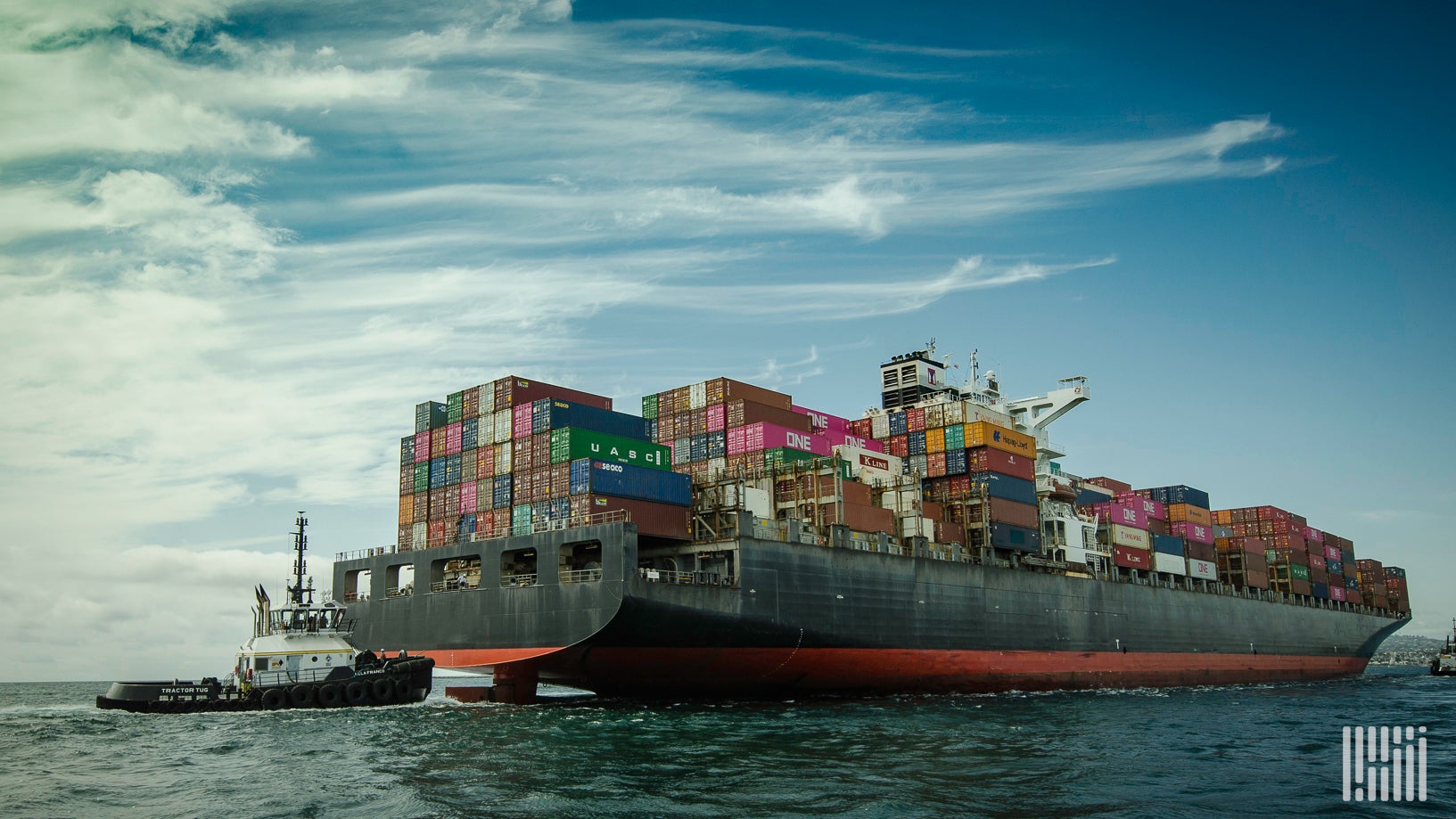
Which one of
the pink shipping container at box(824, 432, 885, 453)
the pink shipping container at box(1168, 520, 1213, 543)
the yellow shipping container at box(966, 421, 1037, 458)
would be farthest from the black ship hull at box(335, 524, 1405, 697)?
the pink shipping container at box(1168, 520, 1213, 543)

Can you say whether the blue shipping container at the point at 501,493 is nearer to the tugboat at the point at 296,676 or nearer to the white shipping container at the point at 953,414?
the tugboat at the point at 296,676

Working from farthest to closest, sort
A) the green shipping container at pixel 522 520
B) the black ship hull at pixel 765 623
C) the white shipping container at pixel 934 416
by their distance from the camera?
the white shipping container at pixel 934 416 → the green shipping container at pixel 522 520 → the black ship hull at pixel 765 623

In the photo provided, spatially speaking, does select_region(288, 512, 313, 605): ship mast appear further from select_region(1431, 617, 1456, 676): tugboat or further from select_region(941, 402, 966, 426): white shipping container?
select_region(1431, 617, 1456, 676): tugboat

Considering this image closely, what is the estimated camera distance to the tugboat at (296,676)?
31.9 metres

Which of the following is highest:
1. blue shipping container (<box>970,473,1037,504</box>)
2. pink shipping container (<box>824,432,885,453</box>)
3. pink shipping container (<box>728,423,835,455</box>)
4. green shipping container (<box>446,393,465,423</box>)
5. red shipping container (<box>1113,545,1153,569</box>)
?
green shipping container (<box>446,393,465,423</box>)

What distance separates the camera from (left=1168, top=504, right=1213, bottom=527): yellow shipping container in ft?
214

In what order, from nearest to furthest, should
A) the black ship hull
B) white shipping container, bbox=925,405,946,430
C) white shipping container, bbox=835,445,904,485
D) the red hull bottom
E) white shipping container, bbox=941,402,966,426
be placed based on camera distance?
1. the black ship hull
2. the red hull bottom
3. white shipping container, bbox=835,445,904,485
4. white shipping container, bbox=941,402,966,426
5. white shipping container, bbox=925,405,946,430

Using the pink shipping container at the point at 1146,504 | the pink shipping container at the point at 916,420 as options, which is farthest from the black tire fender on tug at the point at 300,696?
the pink shipping container at the point at 1146,504

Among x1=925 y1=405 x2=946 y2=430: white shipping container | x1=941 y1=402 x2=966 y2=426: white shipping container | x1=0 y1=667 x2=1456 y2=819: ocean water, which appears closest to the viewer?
x1=0 y1=667 x2=1456 y2=819: ocean water

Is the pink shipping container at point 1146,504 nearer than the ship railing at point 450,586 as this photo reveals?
No

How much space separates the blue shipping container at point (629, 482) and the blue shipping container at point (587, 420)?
232cm

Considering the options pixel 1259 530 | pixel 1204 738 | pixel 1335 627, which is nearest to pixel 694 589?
pixel 1204 738

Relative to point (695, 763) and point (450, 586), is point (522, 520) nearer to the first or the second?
point (450, 586)

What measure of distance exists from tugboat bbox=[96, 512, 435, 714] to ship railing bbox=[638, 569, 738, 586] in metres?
8.13
